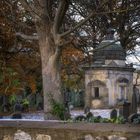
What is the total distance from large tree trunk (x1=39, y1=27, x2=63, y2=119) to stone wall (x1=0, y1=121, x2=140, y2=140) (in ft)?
10.6

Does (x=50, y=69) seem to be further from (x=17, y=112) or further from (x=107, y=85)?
(x=107, y=85)

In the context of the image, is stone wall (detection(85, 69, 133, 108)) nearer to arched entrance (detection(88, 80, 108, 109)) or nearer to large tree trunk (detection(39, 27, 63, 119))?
arched entrance (detection(88, 80, 108, 109))

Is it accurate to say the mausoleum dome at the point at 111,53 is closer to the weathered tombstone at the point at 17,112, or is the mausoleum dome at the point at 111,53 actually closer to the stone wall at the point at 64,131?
the weathered tombstone at the point at 17,112

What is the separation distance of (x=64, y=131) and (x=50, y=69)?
413 cm

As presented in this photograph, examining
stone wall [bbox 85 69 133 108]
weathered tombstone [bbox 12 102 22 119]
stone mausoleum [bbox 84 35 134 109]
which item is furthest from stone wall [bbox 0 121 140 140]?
stone wall [bbox 85 69 133 108]

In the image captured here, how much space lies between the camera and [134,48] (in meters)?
30.8

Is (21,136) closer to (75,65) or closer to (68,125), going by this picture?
(68,125)

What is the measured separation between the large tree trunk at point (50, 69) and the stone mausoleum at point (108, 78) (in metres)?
14.3

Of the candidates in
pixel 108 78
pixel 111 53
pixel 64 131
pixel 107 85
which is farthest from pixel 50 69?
pixel 107 85

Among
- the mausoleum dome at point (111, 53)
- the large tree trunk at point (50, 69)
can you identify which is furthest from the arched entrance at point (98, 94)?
the large tree trunk at point (50, 69)

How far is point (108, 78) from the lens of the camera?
30047 mm

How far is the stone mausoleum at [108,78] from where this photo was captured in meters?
28.1

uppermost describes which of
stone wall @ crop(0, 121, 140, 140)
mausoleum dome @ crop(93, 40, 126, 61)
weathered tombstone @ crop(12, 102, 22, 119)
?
mausoleum dome @ crop(93, 40, 126, 61)

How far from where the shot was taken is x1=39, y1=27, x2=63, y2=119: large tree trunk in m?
12.4
